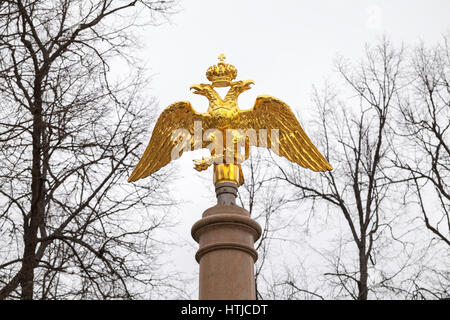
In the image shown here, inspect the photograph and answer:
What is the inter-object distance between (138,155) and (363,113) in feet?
17.9

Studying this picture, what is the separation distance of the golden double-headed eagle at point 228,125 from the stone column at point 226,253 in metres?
0.47

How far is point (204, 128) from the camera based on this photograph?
17.9ft

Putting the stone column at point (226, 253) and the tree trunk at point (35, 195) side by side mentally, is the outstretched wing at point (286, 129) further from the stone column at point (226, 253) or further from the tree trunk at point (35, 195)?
the tree trunk at point (35, 195)

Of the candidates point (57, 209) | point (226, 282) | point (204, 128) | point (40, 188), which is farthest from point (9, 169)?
point (226, 282)

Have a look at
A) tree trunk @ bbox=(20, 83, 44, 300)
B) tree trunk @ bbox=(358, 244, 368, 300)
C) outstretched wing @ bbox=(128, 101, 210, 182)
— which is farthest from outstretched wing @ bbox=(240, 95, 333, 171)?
tree trunk @ bbox=(358, 244, 368, 300)

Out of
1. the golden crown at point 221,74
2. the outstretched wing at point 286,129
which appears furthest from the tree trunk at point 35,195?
the outstretched wing at point 286,129

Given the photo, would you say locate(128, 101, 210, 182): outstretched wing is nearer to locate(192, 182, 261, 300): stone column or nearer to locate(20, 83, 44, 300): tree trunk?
locate(192, 182, 261, 300): stone column

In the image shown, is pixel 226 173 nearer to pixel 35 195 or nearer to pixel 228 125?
pixel 228 125

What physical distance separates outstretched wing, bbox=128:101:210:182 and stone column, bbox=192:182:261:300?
101 centimetres

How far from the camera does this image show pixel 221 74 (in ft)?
18.5

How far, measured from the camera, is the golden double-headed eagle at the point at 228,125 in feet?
17.4

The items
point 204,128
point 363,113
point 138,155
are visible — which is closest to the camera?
point 204,128
